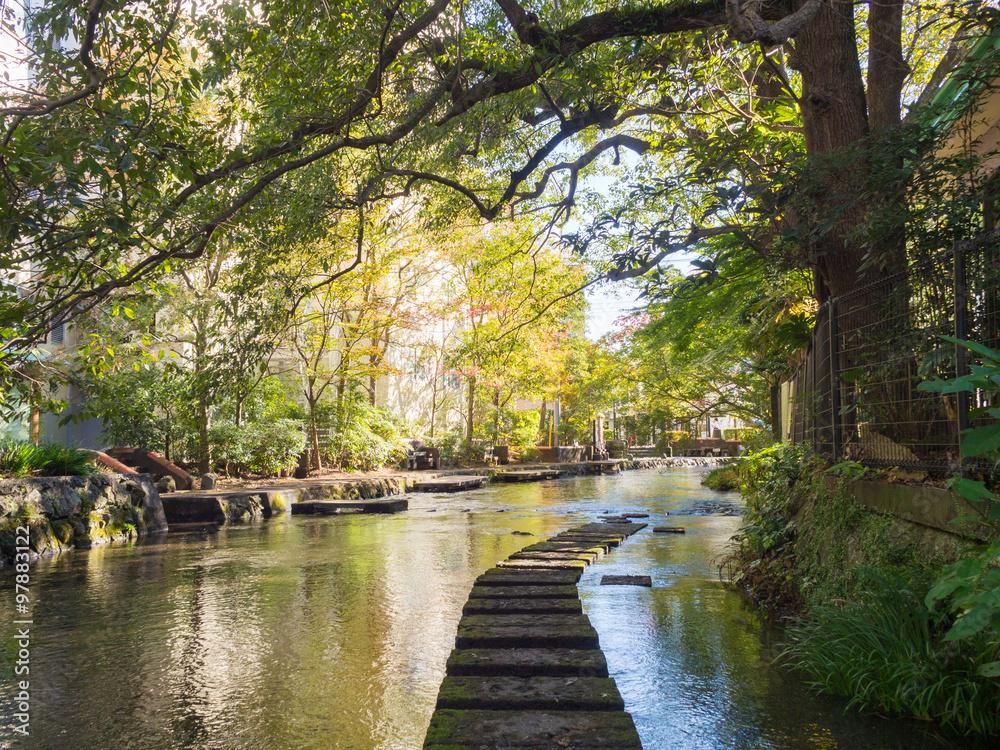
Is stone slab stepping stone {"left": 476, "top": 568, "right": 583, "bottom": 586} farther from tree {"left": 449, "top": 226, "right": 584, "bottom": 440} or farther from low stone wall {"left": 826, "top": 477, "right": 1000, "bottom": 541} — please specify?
tree {"left": 449, "top": 226, "right": 584, "bottom": 440}

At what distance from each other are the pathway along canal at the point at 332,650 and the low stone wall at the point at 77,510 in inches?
18.6

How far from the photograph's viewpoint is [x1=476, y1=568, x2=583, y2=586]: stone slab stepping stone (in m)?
5.58

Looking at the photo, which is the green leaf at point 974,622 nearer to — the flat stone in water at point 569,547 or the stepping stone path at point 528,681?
the stepping stone path at point 528,681

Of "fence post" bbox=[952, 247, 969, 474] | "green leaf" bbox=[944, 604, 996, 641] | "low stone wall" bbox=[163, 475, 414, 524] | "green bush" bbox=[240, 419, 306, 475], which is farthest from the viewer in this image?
"green bush" bbox=[240, 419, 306, 475]

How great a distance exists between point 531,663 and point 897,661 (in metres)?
1.78

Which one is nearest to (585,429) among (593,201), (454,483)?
(454,483)

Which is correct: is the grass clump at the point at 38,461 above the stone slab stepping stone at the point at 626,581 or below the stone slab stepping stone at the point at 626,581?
above

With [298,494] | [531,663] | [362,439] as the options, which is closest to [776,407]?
[298,494]

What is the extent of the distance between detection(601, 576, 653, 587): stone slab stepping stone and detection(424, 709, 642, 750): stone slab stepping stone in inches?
144

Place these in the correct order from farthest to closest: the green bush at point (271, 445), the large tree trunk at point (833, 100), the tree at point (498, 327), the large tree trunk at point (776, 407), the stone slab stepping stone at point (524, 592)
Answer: the tree at point (498, 327), the green bush at point (271, 445), the large tree trunk at point (776, 407), the large tree trunk at point (833, 100), the stone slab stepping stone at point (524, 592)

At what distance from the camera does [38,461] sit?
10.1 metres

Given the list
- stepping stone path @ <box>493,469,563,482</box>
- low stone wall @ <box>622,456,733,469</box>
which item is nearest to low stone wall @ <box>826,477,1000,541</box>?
stepping stone path @ <box>493,469,563,482</box>

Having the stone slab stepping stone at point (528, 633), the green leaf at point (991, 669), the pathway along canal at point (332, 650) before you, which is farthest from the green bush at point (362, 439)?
the green leaf at point (991, 669)

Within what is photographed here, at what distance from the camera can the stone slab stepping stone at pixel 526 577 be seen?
5.58 metres
